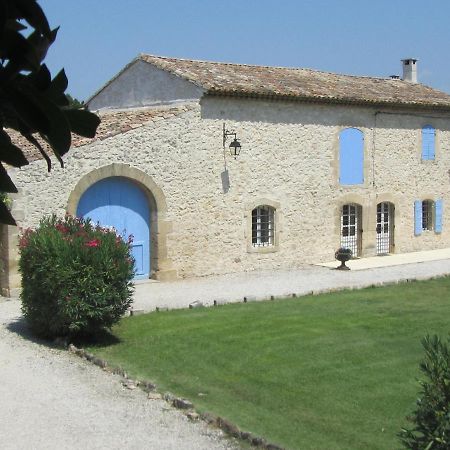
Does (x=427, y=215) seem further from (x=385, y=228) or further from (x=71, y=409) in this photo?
(x=71, y=409)

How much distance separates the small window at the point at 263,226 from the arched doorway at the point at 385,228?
13.5 ft

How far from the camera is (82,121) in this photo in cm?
145

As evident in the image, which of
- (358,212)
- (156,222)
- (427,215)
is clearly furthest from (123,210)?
(427,215)

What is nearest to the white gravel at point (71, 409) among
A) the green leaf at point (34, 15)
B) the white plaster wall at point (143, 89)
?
the green leaf at point (34, 15)

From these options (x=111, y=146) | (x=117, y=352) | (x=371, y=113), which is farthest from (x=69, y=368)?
(x=371, y=113)

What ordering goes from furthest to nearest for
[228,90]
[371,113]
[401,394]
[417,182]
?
[417,182] → [371,113] → [228,90] → [401,394]

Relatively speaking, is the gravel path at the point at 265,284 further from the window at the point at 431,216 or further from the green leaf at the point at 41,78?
the green leaf at the point at 41,78

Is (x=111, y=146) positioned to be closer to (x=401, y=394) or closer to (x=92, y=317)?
(x=92, y=317)

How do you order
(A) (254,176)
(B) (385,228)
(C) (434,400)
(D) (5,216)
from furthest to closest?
1. (B) (385,228)
2. (A) (254,176)
3. (C) (434,400)
4. (D) (5,216)

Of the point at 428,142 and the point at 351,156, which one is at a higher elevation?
the point at 428,142

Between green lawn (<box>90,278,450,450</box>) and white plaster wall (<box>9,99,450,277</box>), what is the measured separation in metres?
3.49

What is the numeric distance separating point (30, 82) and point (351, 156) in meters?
17.9

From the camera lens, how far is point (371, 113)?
63.3 feet

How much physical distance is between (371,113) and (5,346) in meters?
12.9
